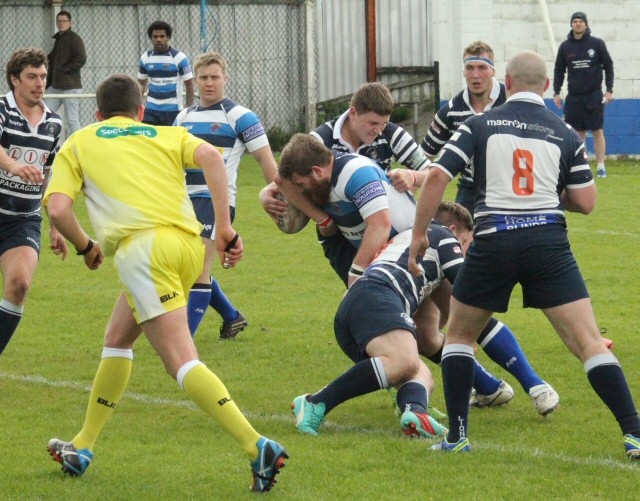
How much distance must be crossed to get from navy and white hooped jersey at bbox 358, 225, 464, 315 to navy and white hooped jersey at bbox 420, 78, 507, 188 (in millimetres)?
1797

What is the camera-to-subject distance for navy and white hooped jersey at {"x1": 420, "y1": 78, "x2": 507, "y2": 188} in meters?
8.82

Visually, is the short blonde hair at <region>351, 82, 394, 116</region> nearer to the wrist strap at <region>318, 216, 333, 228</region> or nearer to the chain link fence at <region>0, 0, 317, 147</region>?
the wrist strap at <region>318, 216, 333, 228</region>

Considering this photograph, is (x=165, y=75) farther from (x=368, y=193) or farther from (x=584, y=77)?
(x=368, y=193)

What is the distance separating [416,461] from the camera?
5883 mm

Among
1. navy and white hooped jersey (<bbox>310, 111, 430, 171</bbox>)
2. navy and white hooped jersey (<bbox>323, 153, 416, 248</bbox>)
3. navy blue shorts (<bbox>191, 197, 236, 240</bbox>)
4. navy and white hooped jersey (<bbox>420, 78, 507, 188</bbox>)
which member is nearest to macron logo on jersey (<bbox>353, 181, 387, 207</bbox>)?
navy and white hooped jersey (<bbox>323, 153, 416, 248</bbox>)

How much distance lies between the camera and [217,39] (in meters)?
21.8

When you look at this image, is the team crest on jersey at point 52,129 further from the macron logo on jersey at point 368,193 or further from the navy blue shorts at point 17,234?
the macron logo on jersey at point 368,193

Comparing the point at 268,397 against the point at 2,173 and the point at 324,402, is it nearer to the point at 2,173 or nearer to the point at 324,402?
the point at 324,402

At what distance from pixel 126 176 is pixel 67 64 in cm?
1437

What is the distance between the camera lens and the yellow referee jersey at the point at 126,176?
5586 millimetres

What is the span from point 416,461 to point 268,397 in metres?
1.83

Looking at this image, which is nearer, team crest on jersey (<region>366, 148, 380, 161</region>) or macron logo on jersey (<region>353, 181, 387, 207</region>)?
macron logo on jersey (<region>353, 181, 387, 207</region>)

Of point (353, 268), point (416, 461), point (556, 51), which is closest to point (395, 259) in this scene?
point (353, 268)

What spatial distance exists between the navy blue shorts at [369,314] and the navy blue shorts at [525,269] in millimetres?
709
